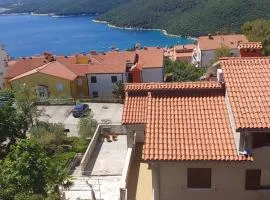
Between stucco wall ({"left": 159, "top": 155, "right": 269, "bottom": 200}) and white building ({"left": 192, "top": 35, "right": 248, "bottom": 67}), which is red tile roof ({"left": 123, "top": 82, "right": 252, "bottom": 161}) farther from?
white building ({"left": 192, "top": 35, "right": 248, "bottom": 67})

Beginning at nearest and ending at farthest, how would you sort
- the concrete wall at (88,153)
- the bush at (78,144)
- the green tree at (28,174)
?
1. the green tree at (28,174)
2. the concrete wall at (88,153)
3. the bush at (78,144)

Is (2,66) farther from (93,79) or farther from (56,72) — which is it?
(93,79)

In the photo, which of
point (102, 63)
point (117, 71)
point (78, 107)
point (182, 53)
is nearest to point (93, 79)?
point (102, 63)

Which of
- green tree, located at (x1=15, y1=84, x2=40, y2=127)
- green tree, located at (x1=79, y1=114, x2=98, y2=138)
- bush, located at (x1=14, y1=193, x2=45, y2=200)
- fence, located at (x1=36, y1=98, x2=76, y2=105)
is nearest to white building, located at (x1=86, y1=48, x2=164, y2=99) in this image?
fence, located at (x1=36, y1=98, x2=76, y2=105)

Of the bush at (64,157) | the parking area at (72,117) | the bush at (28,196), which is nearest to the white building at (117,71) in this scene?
the parking area at (72,117)

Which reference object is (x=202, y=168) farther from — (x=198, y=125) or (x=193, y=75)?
(x=193, y=75)

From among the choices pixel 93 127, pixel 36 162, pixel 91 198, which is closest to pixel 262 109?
pixel 36 162

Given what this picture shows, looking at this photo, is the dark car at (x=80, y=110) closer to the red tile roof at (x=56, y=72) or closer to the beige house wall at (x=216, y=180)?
the red tile roof at (x=56, y=72)
